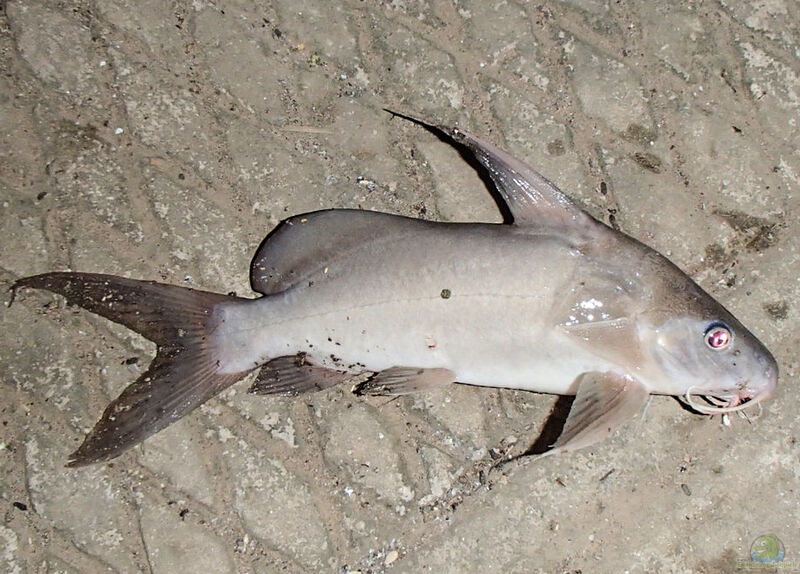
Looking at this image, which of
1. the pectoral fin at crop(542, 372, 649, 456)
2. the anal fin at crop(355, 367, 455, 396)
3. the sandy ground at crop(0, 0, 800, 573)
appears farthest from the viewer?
the sandy ground at crop(0, 0, 800, 573)

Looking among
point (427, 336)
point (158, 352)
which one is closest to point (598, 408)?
point (427, 336)

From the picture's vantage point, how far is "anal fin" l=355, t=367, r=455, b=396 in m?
3.16

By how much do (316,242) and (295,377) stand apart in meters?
0.65

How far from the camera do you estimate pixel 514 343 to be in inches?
121

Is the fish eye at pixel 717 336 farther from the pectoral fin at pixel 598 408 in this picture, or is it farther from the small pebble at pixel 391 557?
the small pebble at pixel 391 557

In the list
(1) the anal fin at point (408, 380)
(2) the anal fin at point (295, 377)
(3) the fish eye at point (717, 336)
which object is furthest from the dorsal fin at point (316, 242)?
(3) the fish eye at point (717, 336)

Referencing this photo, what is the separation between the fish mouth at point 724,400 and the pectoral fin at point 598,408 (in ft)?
1.00

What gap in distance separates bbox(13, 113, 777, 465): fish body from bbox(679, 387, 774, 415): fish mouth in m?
0.01

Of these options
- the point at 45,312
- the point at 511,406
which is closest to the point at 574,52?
the point at 511,406

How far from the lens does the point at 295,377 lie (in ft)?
10.7

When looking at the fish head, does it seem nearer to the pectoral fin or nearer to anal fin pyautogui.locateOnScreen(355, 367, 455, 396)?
the pectoral fin

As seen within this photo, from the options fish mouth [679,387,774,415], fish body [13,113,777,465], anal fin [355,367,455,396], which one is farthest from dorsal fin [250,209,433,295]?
fish mouth [679,387,774,415]

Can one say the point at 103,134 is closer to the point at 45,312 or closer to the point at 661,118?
the point at 45,312

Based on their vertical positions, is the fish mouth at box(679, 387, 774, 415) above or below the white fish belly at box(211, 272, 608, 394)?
above
